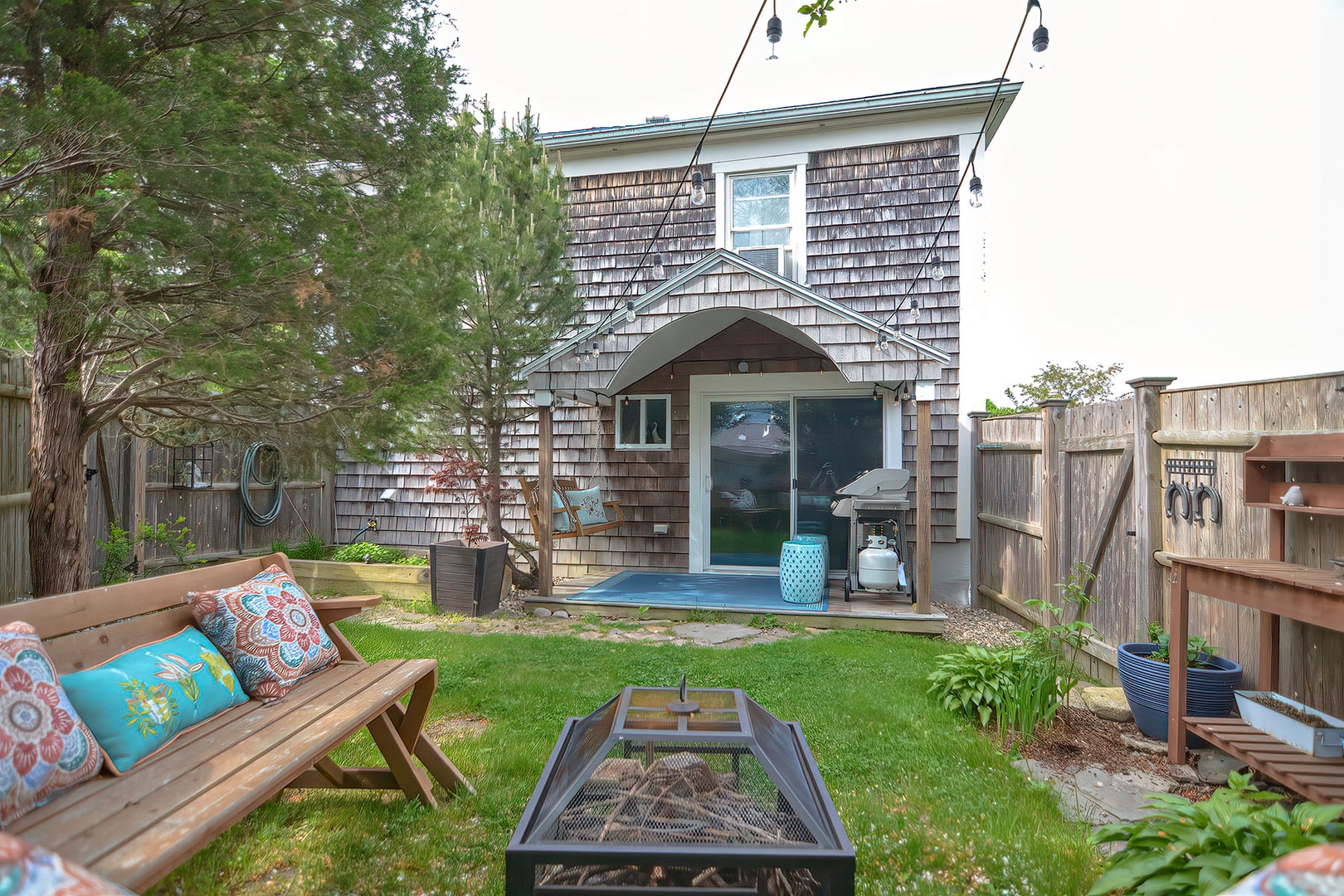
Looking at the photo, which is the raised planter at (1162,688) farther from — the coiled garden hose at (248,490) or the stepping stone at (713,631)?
the coiled garden hose at (248,490)

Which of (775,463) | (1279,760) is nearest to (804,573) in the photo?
(775,463)

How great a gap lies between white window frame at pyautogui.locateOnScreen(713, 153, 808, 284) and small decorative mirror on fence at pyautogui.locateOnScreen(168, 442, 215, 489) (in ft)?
18.4

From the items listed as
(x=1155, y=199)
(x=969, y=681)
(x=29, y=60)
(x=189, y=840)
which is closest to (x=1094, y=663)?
(x=969, y=681)

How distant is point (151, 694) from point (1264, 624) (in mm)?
4102

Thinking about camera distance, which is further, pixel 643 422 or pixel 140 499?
pixel 643 422

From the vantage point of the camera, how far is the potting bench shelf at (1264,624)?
2488mm

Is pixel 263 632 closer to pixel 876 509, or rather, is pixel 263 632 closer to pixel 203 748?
pixel 203 748

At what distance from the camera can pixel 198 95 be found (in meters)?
2.95

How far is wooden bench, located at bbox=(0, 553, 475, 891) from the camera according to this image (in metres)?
1.51

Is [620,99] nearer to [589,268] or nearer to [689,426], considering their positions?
[589,268]

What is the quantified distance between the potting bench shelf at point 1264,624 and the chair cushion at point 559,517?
16.1ft

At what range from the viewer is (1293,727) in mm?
2812

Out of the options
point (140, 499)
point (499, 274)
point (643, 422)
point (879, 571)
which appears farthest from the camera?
point (643, 422)

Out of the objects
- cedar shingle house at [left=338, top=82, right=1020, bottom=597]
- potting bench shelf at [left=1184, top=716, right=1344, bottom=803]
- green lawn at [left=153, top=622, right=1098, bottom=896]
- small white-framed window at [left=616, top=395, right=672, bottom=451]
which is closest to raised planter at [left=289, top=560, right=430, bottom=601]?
cedar shingle house at [left=338, top=82, right=1020, bottom=597]
